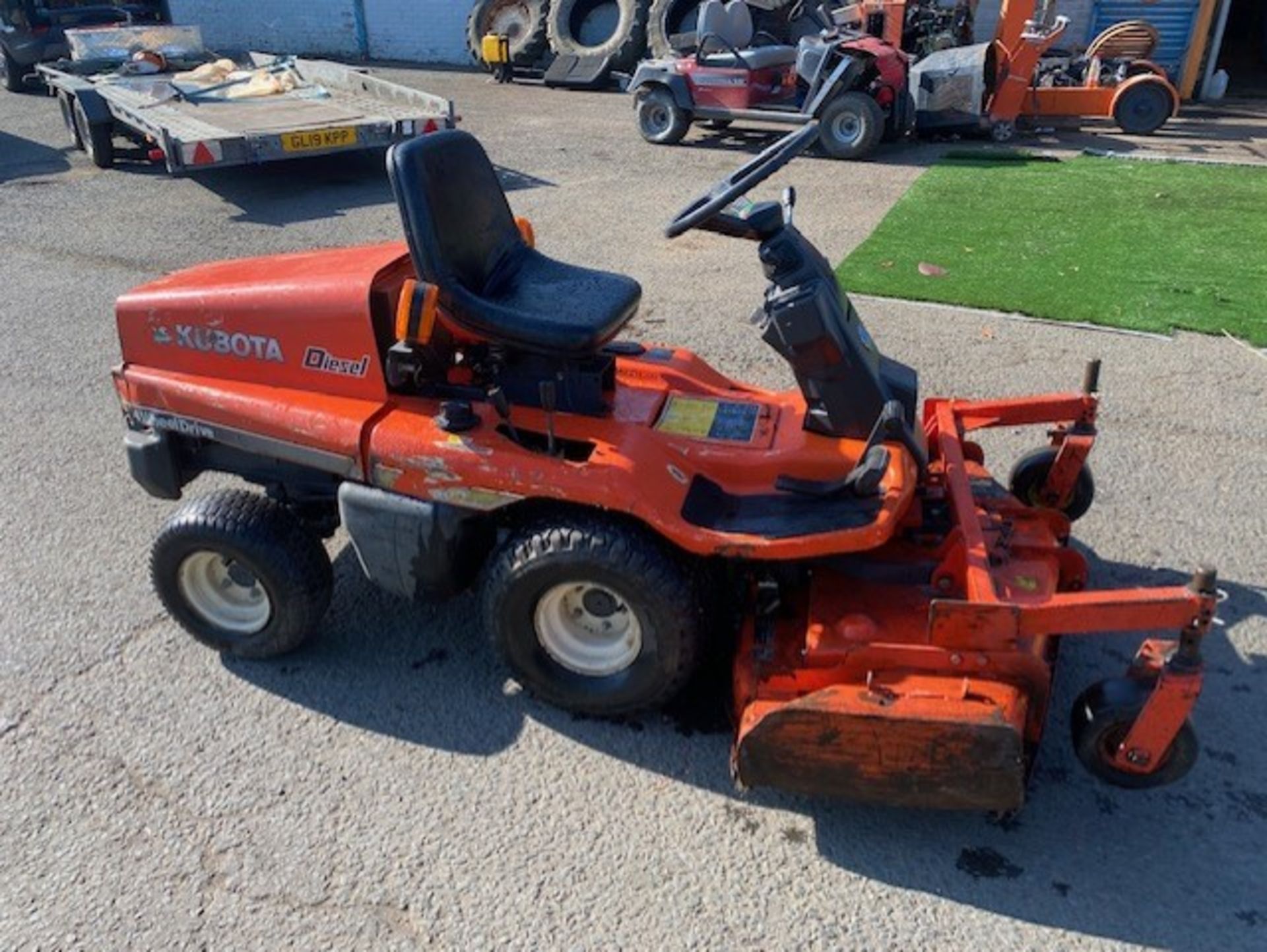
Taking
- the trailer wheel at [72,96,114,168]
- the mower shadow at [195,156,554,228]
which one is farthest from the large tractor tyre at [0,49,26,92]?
the mower shadow at [195,156,554,228]

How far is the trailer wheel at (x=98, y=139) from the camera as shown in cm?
977

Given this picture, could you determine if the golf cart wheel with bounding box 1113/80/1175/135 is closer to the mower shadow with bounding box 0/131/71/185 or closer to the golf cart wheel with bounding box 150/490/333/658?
the golf cart wheel with bounding box 150/490/333/658

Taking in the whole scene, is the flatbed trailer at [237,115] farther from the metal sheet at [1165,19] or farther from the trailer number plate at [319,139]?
the metal sheet at [1165,19]

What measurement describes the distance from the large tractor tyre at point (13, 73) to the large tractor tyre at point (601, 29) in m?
7.18

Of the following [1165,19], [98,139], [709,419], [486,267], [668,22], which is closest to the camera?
[709,419]

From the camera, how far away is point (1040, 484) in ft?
12.0

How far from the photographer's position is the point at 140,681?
3273mm

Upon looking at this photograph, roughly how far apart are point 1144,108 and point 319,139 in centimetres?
782

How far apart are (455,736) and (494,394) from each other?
0.99 m

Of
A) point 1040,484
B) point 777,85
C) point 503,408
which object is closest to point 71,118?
point 777,85

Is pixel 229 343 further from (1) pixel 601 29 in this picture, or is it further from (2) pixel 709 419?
(1) pixel 601 29

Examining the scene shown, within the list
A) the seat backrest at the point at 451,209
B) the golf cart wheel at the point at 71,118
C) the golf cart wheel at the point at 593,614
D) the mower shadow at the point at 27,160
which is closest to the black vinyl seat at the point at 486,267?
the seat backrest at the point at 451,209

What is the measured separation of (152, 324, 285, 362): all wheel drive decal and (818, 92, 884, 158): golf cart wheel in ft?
23.9

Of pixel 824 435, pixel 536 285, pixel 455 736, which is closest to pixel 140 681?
pixel 455 736
